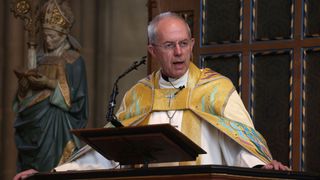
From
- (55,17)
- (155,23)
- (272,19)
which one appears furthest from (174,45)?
(55,17)

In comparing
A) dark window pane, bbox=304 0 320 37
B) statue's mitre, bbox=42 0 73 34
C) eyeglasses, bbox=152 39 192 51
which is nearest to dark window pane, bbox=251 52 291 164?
dark window pane, bbox=304 0 320 37

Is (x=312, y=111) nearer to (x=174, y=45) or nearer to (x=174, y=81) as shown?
(x=174, y=81)

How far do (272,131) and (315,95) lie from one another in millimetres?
467

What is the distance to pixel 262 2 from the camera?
9.27 m

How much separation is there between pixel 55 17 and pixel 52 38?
0.20 m

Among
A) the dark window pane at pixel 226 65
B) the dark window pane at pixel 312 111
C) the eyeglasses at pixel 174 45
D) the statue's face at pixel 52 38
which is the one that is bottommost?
the dark window pane at pixel 312 111

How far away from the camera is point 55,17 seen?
33.3 feet

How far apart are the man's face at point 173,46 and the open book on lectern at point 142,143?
99cm

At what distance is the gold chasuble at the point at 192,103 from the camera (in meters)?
6.59

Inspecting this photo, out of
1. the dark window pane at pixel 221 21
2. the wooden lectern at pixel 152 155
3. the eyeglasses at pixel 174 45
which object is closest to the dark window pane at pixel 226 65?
the dark window pane at pixel 221 21

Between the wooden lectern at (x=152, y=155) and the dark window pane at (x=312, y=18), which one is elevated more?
the dark window pane at (x=312, y=18)

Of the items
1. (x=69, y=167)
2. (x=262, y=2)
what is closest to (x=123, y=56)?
(x=262, y=2)

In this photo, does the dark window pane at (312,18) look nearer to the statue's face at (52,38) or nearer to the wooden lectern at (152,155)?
the statue's face at (52,38)

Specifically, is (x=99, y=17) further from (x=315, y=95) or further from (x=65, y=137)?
(x=315, y=95)
